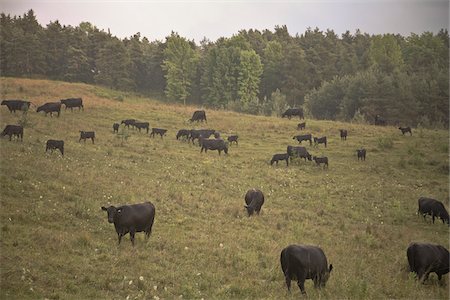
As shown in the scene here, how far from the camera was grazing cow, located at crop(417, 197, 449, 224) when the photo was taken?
24312mm

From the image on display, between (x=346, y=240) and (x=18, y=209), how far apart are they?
14.3 m

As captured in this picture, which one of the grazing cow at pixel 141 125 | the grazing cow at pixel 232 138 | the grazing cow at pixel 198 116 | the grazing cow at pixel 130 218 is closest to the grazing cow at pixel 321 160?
the grazing cow at pixel 232 138

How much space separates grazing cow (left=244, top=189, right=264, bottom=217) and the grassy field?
1.59ft

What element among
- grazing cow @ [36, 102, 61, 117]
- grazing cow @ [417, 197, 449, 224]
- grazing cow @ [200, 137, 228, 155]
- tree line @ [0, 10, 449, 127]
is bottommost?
grazing cow @ [417, 197, 449, 224]

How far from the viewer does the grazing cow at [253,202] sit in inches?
868

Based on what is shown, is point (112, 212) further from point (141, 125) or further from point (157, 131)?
point (141, 125)

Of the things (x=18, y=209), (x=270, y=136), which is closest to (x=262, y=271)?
(x=18, y=209)

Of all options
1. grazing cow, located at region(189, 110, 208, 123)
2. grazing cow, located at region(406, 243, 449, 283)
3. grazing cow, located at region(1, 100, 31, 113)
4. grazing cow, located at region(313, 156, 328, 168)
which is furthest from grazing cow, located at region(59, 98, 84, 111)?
grazing cow, located at region(406, 243, 449, 283)

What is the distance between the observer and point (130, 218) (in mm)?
15914

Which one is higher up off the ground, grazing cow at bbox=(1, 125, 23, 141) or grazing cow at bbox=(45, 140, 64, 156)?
grazing cow at bbox=(1, 125, 23, 141)

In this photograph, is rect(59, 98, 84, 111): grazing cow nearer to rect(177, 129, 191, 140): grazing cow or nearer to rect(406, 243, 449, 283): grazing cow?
rect(177, 129, 191, 140): grazing cow

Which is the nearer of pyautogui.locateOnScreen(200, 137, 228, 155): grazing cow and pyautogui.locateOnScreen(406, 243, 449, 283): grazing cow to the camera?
pyautogui.locateOnScreen(406, 243, 449, 283): grazing cow

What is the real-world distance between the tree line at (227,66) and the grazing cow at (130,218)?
56.7 meters

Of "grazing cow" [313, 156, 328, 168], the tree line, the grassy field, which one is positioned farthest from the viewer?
the tree line
